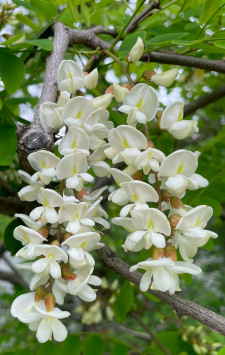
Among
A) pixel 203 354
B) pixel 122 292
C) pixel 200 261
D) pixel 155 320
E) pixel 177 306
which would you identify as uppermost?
pixel 177 306

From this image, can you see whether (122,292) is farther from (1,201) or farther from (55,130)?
(55,130)

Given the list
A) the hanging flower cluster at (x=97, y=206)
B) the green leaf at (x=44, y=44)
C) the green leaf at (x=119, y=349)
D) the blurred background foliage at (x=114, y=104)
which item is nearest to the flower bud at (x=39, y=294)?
the hanging flower cluster at (x=97, y=206)

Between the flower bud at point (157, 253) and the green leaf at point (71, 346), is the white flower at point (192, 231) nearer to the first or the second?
the flower bud at point (157, 253)

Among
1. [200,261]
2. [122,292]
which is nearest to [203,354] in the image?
[122,292]

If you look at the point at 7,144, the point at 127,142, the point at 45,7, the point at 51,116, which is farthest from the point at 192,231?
the point at 45,7

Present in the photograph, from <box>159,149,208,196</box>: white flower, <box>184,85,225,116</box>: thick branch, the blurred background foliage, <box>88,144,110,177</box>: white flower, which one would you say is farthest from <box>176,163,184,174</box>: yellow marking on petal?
<box>184,85,225,116</box>: thick branch

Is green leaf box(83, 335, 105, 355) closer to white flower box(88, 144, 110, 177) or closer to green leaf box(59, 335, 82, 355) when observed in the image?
green leaf box(59, 335, 82, 355)
